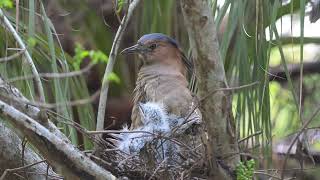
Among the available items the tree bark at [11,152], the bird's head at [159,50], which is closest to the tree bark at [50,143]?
the tree bark at [11,152]

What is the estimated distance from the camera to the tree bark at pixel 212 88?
7.79ft

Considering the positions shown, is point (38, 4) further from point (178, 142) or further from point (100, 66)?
point (100, 66)

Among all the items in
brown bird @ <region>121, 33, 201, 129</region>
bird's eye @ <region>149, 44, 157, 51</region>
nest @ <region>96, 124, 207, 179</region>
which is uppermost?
bird's eye @ <region>149, 44, 157, 51</region>

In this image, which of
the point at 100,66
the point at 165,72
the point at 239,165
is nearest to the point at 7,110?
the point at 239,165

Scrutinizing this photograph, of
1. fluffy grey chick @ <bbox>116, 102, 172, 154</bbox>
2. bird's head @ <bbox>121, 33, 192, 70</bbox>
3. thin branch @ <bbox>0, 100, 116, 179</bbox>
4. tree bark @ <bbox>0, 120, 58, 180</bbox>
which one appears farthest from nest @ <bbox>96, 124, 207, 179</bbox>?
bird's head @ <bbox>121, 33, 192, 70</bbox>

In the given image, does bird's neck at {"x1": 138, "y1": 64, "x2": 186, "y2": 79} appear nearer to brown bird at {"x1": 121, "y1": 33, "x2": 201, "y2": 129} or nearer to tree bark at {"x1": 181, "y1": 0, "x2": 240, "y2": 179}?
brown bird at {"x1": 121, "y1": 33, "x2": 201, "y2": 129}

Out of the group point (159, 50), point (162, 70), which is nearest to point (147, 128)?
point (162, 70)

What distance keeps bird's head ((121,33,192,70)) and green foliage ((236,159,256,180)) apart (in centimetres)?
111

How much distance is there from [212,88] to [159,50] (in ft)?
4.01

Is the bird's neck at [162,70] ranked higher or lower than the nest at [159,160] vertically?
higher

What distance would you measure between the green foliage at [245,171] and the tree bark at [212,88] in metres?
0.04

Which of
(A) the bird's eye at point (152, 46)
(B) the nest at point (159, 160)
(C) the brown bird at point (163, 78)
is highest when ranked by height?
(A) the bird's eye at point (152, 46)

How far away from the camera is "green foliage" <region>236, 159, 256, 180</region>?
2512 mm

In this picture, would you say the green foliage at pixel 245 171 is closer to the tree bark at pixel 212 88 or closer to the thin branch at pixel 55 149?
the tree bark at pixel 212 88
